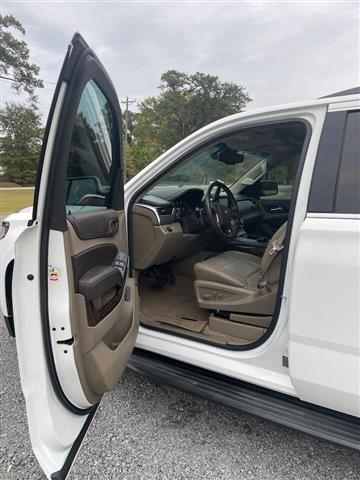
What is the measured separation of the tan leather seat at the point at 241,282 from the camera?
1.87m

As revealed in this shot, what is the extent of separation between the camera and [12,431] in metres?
1.73

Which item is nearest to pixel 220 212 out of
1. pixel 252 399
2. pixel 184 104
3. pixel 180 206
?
pixel 180 206

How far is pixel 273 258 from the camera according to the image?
1849 mm

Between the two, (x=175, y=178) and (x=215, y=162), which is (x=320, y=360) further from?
(x=215, y=162)

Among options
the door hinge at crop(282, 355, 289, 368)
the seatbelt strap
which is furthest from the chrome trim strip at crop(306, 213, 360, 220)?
→ the door hinge at crop(282, 355, 289, 368)

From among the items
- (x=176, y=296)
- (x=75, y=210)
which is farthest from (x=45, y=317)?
(x=176, y=296)

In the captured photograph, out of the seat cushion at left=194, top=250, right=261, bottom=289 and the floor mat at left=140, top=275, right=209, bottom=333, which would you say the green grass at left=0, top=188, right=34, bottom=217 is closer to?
the floor mat at left=140, top=275, right=209, bottom=333

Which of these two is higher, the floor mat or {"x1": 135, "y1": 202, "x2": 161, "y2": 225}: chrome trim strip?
{"x1": 135, "y1": 202, "x2": 161, "y2": 225}: chrome trim strip

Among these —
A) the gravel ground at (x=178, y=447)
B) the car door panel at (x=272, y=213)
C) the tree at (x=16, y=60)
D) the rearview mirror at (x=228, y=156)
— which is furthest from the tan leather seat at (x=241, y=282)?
the tree at (x=16, y=60)

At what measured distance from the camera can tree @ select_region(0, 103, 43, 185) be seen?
26.7m

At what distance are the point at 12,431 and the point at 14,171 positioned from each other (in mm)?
29516

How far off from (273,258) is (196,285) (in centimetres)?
57

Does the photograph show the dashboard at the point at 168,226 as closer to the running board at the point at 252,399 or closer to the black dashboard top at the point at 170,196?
the black dashboard top at the point at 170,196

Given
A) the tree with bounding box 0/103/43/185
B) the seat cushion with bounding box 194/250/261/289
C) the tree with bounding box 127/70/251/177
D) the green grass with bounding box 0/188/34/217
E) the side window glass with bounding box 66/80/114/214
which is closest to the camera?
the side window glass with bounding box 66/80/114/214
